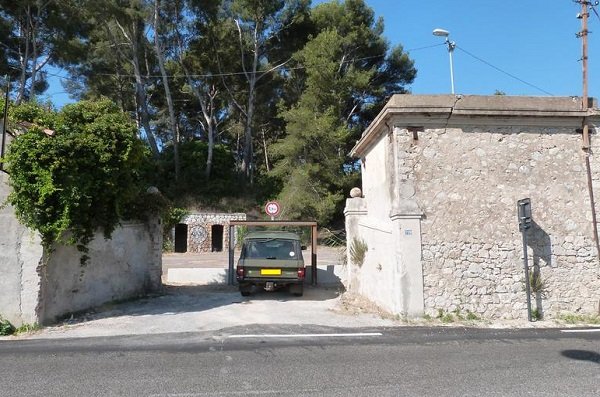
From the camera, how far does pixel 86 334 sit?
8.62 meters

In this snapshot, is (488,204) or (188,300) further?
(188,300)

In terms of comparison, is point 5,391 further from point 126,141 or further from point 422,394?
point 126,141

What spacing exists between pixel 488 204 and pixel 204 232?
75.7 ft

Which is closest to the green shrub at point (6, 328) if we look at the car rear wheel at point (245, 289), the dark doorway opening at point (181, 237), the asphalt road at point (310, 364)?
the asphalt road at point (310, 364)

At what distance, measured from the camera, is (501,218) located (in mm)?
10133

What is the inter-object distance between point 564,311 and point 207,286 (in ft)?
34.4

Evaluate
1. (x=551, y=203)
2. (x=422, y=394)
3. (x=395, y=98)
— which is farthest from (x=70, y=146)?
(x=551, y=203)

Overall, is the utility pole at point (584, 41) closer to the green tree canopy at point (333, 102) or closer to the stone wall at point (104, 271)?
the stone wall at point (104, 271)

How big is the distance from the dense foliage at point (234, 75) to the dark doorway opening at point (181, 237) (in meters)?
3.08

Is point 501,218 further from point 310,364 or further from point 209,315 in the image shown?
point 209,315

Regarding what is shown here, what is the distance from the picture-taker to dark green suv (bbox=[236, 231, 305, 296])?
12.7m

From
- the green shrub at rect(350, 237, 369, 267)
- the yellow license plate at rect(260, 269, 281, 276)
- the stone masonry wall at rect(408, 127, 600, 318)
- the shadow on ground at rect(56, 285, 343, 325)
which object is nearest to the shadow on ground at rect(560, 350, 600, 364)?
the stone masonry wall at rect(408, 127, 600, 318)

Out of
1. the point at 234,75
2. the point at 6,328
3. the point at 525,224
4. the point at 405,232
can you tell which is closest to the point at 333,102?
the point at 234,75

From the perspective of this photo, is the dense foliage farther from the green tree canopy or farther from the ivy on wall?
the ivy on wall
